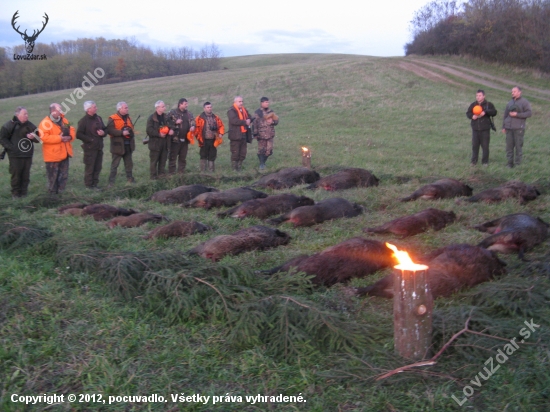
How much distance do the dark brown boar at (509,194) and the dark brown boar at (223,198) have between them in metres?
3.49

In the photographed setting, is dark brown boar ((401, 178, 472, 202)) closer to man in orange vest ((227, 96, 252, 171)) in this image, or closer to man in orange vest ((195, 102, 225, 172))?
man in orange vest ((227, 96, 252, 171))

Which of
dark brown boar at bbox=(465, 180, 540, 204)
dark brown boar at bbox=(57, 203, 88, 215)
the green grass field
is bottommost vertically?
the green grass field

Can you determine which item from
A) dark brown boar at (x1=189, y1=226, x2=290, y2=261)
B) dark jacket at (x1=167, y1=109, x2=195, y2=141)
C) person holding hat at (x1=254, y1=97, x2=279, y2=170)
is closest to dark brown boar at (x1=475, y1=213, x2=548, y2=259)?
dark brown boar at (x1=189, y1=226, x2=290, y2=261)

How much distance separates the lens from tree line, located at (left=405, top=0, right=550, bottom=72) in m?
32.9

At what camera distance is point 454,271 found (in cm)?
477

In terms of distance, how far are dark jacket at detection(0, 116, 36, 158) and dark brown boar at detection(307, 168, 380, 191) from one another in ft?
17.6

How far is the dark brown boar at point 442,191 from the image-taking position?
8.13 metres

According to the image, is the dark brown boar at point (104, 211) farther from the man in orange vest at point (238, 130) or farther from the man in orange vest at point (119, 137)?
the man in orange vest at point (238, 130)

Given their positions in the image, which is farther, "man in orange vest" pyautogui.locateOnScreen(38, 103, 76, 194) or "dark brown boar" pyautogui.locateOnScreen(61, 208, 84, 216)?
"man in orange vest" pyautogui.locateOnScreen(38, 103, 76, 194)

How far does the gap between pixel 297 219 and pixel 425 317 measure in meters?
3.80

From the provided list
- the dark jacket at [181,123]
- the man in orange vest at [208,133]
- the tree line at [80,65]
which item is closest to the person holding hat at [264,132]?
the man in orange vest at [208,133]

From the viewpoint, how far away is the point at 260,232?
6.07 metres

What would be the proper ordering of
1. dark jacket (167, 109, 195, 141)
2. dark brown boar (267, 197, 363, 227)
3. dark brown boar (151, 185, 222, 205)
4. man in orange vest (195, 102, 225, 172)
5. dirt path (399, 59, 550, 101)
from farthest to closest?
dirt path (399, 59, 550, 101)
man in orange vest (195, 102, 225, 172)
dark jacket (167, 109, 195, 141)
dark brown boar (151, 185, 222, 205)
dark brown boar (267, 197, 363, 227)

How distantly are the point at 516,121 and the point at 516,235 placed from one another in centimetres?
618
